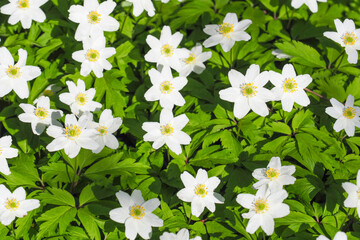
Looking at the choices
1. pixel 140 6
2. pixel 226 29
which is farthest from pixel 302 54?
pixel 140 6

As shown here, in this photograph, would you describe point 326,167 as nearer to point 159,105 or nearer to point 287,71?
point 287,71

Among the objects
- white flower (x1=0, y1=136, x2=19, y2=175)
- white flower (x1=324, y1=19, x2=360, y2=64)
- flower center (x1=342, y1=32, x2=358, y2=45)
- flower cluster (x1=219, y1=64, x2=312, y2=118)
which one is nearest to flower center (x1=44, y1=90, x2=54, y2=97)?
white flower (x1=0, y1=136, x2=19, y2=175)

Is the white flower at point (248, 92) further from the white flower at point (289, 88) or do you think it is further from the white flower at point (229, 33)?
the white flower at point (229, 33)

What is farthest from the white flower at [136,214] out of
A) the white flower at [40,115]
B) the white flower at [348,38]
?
the white flower at [348,38]

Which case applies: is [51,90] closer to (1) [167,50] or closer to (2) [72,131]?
(2) [72,131]

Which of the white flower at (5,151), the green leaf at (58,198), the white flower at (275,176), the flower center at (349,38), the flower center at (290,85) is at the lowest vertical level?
the green leaf at (58,198)

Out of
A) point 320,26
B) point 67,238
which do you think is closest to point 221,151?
point 67,238

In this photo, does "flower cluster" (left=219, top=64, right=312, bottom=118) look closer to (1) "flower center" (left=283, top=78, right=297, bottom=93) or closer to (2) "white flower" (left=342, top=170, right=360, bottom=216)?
(1) "flower center" (left=283, top=78, right=297, bottom=93)
